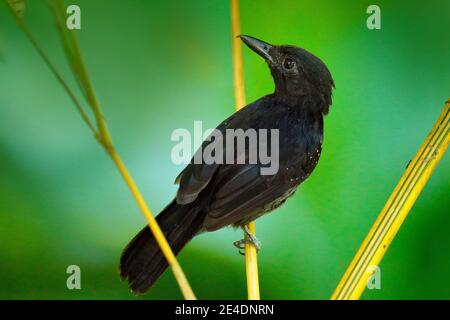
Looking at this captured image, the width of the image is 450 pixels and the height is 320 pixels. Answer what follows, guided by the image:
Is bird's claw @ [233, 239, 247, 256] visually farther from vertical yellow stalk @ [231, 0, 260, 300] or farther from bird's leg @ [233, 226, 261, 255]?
vertical yellow stalk @ [231, 0, 260, 300]

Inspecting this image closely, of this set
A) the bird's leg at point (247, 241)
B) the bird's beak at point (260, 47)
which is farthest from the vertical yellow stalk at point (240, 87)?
the bird's beak at point (260, 47)

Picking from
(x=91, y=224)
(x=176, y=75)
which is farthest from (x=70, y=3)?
(x=91, y=224)

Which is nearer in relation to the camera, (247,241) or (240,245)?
(247,241)

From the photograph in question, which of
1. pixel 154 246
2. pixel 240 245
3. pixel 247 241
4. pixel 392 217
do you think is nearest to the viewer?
pixel 392 217

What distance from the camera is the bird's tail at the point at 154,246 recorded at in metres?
2.06

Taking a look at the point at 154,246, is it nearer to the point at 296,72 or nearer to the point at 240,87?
the point at 240,87

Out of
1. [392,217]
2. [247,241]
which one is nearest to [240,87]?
[247,241]

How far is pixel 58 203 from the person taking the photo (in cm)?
231

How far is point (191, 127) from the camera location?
233 cm

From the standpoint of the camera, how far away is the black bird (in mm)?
2074

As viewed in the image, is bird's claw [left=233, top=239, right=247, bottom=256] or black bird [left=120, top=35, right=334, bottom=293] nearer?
black bird [left=120, top=35, right=334, bottom=293]

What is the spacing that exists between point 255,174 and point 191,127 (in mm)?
335

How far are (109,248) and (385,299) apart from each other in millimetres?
986

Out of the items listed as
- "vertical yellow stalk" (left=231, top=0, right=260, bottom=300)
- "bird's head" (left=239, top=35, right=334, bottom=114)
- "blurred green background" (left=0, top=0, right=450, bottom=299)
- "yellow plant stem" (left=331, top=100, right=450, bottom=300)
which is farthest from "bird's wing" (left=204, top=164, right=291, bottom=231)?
"yellow plant stem" (left=331, top=100, right=450, bottom=300)
